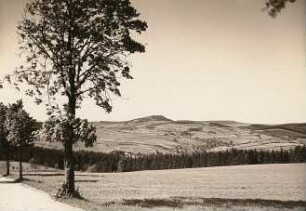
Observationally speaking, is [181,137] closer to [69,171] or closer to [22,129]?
[22,129]

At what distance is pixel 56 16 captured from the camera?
22.8 metres

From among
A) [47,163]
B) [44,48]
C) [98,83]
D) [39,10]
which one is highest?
[39,10]

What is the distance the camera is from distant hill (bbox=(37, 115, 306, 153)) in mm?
143375

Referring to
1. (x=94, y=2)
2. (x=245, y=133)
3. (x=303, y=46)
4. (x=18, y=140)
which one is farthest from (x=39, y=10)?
(x=245, y=133)

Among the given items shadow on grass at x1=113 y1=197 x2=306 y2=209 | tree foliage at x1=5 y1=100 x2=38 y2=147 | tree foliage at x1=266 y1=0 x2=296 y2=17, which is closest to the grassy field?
shadow on grass at x1=113 y1=197 x2=306 y2=209

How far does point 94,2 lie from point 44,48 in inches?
127

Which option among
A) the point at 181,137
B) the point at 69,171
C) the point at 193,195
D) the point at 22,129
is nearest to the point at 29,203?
the point at 69,171

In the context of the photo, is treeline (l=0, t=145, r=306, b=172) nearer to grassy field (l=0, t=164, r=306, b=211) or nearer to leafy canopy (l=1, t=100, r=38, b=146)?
grassy field (l=0, t=164, r=306, b=211)

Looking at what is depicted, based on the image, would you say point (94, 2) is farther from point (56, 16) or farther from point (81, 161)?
point (81, 161)

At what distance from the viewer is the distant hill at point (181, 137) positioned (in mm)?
143375

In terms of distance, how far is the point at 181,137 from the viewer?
177 metres

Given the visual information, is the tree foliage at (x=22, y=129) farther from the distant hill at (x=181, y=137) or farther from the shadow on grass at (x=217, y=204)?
the distant hill at (x=181, y=137)

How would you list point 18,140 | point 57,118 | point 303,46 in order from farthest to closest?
point 18,140 < point 57,118 < point 303,46

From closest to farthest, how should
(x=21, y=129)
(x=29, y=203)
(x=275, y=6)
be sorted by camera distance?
(x=275, y=6) < (x=29, y=203) < (x=21, y=129)
